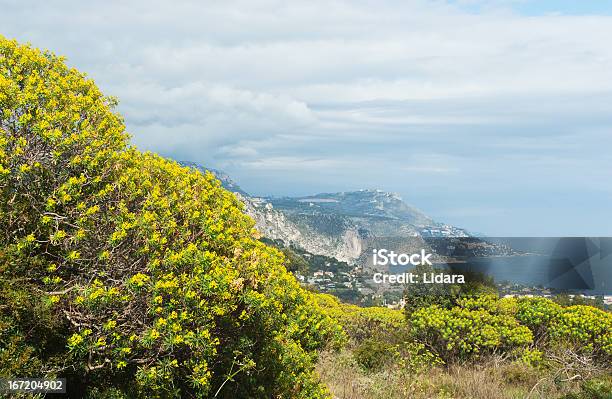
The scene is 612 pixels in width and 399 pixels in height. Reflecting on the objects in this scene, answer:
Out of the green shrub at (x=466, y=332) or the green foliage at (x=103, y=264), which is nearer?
the green foliage at (x=103, y=264)

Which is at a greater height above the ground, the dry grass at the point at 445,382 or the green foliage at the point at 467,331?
the green foliage at the point at 467,331

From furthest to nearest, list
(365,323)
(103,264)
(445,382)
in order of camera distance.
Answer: (365,323)
(445,382)
(103,264)

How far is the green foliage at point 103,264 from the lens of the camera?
4980 millimetres

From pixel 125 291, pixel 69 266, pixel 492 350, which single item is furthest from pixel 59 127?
pixel 492 350

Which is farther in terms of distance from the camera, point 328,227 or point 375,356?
point 328,227

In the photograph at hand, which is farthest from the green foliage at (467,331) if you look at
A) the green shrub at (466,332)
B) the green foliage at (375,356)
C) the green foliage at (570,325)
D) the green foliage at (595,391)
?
the green foliage at (595,391)

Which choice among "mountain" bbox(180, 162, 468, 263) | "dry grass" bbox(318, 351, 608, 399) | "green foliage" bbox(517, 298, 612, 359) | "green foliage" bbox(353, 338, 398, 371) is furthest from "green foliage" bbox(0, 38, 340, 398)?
"mountain" bbox(180, 162, 468, 263)

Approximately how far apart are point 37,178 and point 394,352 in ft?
27.9

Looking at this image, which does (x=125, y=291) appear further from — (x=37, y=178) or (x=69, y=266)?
(x=37, y=178)

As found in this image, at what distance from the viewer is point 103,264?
5203mm

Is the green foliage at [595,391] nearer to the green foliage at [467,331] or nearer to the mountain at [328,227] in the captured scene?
the green foliage at [467,331]

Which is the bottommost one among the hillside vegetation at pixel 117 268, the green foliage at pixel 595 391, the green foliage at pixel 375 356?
the green foliage at pixel 375 356

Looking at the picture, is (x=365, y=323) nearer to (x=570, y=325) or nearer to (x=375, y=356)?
(x=375, y=356)

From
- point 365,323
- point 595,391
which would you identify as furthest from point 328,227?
point 595,391
